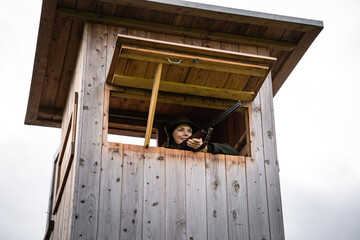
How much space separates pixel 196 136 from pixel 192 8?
5.57 ft

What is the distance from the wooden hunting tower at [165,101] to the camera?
28.6 ft

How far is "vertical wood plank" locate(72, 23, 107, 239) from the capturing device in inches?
333

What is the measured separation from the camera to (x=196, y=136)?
967 cm

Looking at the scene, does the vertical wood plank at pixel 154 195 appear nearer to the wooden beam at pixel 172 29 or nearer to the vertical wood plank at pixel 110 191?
the vertical wood plank at pixel 110 191

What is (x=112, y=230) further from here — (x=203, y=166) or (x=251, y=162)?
(x=251, y=162)

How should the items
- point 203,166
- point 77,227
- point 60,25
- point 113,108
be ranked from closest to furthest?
point 77,227 < point 203,166 < point 60,25 < point 113,108

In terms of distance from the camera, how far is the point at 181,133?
10664 mm

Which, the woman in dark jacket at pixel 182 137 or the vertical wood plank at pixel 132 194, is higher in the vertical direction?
the woman in dark jacket at pixel 182 137

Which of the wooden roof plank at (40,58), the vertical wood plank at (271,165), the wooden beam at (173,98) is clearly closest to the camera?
the vertical wood plank at (271,165)

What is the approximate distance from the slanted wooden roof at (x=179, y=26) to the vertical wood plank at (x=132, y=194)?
1069 mm

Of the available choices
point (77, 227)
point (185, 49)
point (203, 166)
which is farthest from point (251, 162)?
point (77, 227)

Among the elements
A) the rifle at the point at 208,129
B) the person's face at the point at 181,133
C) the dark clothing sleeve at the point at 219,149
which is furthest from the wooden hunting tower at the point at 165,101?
the person's face at the point at 181,133

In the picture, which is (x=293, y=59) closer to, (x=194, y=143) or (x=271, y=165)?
(x=271, y=165)

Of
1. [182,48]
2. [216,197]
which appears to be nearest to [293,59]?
[182,48]
